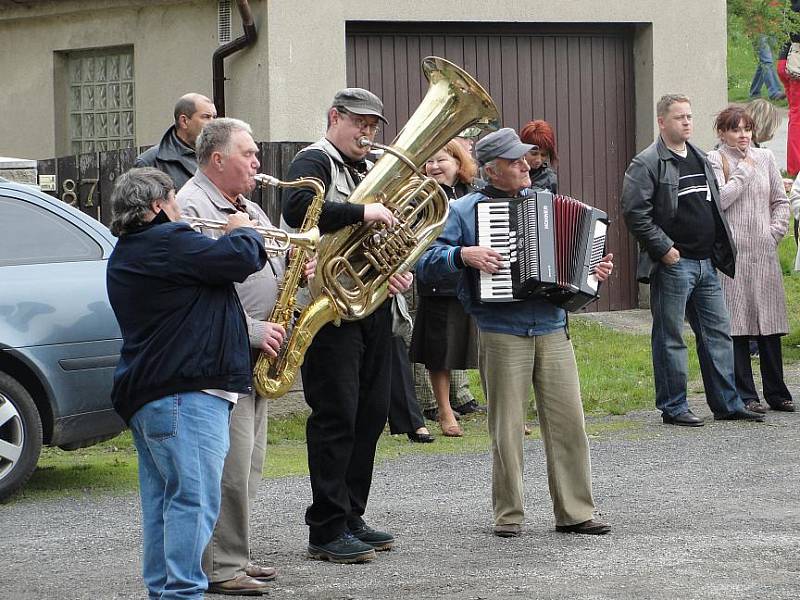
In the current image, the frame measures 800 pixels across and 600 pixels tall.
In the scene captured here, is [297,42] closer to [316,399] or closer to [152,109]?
[152,109]

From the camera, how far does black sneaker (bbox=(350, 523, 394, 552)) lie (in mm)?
6785

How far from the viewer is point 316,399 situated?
6.58m

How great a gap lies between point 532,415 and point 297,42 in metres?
4.46

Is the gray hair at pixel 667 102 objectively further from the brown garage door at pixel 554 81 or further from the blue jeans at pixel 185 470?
the blue jeans at pixel 185 470

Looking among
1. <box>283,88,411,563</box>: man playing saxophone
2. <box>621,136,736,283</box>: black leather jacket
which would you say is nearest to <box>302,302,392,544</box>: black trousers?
<box>283,88,411,563</box>: man playing saxophone

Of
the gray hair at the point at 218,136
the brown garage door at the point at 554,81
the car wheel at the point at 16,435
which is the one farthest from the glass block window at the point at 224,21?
the gray hair at the point at 218,136

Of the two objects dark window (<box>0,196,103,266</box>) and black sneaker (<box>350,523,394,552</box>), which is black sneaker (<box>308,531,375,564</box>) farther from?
dark window (<box>0,196,103,266</box>)

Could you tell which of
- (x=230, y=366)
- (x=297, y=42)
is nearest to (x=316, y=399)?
(x=230, y=366)

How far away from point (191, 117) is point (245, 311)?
9.19 ft

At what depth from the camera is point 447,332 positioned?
10000 mm

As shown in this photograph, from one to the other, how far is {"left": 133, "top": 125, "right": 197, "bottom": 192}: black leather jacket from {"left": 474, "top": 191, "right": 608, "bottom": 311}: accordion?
214cm

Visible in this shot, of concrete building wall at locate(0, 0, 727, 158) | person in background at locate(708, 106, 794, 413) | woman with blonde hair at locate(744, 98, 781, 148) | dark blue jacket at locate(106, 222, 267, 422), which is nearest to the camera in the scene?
dark blue jacket at locate(106, 222, 267, 422)

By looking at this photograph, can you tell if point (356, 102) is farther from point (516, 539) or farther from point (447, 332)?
point (447, 332)

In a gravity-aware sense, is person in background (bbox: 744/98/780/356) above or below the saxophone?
above
